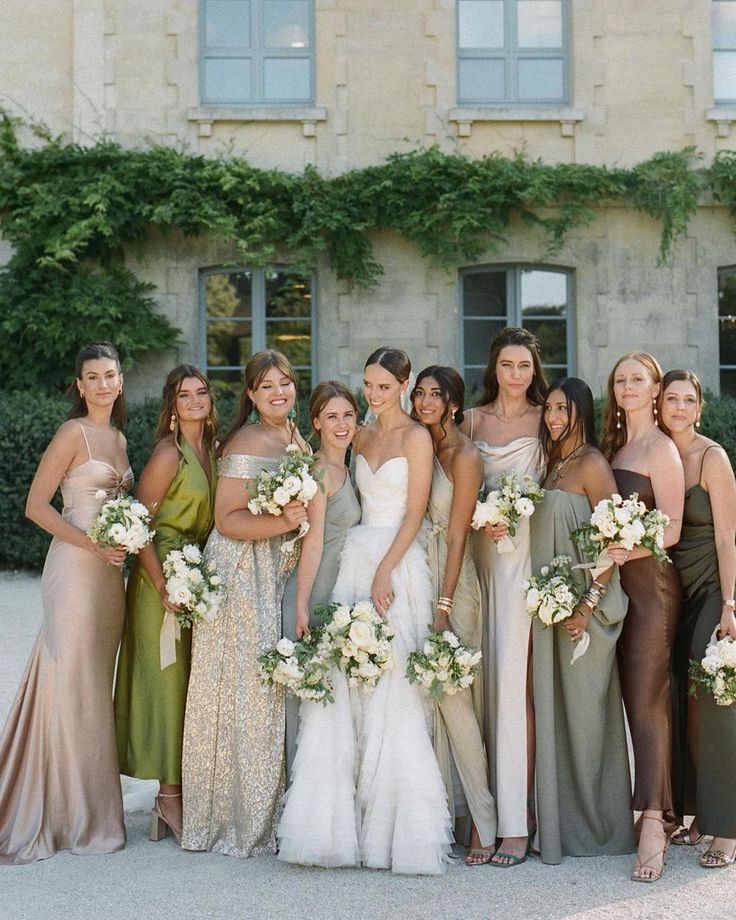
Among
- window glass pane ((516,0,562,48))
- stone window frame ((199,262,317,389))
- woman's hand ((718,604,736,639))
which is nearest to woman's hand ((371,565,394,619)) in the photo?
woman's hand ((718,604,736,639))

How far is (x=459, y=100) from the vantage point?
1305 centimetres

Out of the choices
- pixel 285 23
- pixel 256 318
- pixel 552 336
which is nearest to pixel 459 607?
pixel 256 318

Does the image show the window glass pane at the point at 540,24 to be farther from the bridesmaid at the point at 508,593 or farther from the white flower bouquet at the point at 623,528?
the white flower bouquet at the point at 623,528

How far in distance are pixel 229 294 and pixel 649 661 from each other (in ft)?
30.8

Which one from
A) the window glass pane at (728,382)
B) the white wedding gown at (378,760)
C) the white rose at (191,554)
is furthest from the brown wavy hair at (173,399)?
the window glass pane at (728,382)

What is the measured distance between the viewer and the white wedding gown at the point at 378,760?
445cm

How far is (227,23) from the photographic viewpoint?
1309 cm

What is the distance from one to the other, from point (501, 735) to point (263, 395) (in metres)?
1.84

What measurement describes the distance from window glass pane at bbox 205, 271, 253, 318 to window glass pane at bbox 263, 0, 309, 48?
2.78 m

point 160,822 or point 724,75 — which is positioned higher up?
point 724,75

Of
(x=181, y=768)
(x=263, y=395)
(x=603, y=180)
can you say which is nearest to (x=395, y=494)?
(x=263, y=395)

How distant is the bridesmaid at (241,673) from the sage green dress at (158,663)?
0.41 feet

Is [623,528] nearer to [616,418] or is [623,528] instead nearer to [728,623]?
[728,623]

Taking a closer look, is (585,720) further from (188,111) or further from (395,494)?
(188,111)
